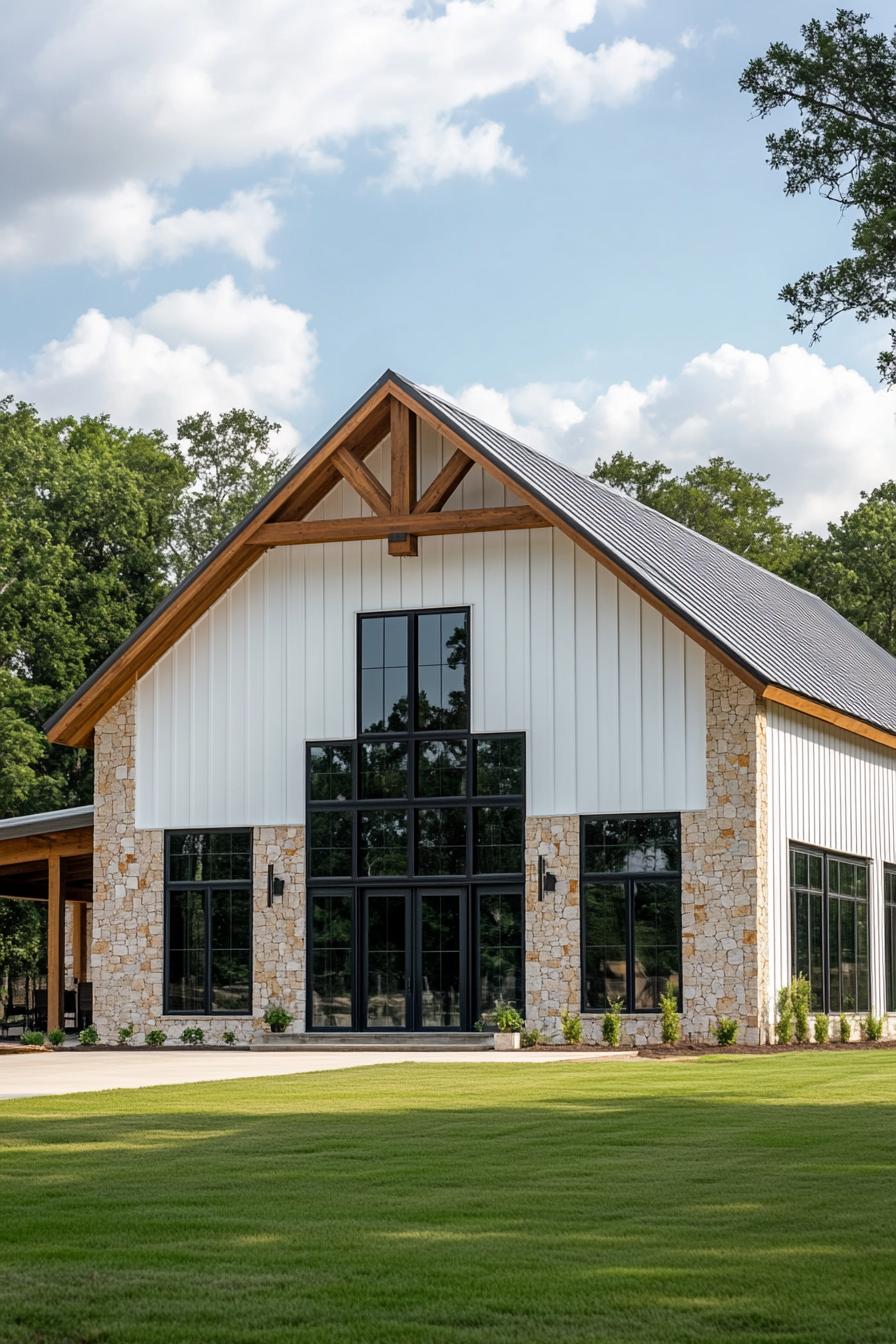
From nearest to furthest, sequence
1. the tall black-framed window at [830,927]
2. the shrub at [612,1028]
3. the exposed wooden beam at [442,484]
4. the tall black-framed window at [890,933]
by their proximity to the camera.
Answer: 1. the shrub at [612,1028]
2. the exposed wooden beam at [442,484]
3. the tall black-framed window at [830,927]
4. the tall black-framed window at [890,933]

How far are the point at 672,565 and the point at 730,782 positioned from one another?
4.27 metres

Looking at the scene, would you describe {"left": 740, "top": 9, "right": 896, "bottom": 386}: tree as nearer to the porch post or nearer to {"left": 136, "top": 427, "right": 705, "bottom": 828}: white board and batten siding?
{"left": 136, "top": 427, "right": 705, "bottom": 828}: white board and batten siding

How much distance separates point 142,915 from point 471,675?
19.5ft

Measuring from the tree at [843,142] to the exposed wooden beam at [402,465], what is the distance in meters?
12.6

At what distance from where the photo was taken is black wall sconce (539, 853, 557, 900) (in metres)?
23.8

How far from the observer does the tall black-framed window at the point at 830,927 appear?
963 inches

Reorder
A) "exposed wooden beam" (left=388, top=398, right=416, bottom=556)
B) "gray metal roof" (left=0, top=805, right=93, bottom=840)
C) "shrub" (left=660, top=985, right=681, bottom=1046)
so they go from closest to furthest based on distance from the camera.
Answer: "shrub" (left=660, top=985, right=681, bottom=1046) < "exposed wooden beam" (left=388, top=398, right=416, bottom=556) < "gray metal roof" (left=0, top=805, right=93, bottom=840)

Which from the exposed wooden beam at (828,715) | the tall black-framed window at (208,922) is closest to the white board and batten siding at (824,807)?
the exposed wooden beam at (828,715)

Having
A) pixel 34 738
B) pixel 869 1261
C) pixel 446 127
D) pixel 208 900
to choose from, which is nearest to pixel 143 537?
pixel 34 738

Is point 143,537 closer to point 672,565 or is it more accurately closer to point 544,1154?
point 672,565

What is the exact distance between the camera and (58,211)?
98.8 ft

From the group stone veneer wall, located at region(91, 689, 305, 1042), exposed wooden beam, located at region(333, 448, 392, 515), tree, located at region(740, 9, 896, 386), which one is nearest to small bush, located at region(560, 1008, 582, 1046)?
stone veneer wall, located at region(91, 689, 305, 1042)

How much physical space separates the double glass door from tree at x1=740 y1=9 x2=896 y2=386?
13.7m

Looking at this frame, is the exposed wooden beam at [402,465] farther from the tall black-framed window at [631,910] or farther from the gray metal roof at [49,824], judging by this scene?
the gray metal roof at [49,824]
